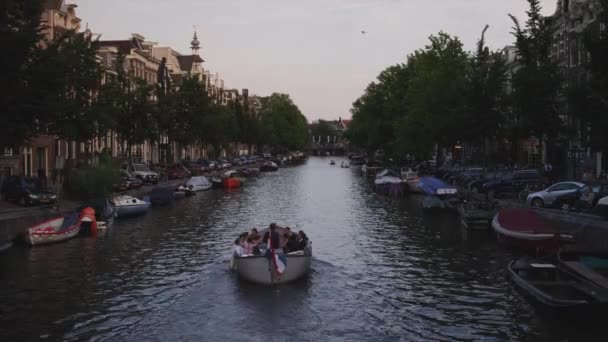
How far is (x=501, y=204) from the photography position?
143 ft

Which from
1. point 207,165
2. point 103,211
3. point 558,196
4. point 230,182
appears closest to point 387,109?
point 207,165

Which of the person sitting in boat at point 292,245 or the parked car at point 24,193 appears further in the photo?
the parked car at point 24,193

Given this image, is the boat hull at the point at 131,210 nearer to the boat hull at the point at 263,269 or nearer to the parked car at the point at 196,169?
the boat hull at the point at 263,269

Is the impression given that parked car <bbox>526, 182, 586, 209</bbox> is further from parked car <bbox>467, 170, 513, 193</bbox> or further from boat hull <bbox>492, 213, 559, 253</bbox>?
parked car <bbox>467, 170, 513, 193</bbox>

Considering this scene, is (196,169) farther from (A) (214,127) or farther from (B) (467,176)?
(B) (467,176)

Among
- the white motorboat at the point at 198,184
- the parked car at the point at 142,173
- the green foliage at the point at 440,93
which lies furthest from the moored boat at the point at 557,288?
the parked car at the point at 142,173

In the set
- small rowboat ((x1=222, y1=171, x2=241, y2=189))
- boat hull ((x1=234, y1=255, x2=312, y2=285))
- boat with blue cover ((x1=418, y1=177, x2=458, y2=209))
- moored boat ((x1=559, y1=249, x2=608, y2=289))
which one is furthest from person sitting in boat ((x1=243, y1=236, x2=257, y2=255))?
small rowboat ((x1=222, y1=171, x2=241, y2=189))

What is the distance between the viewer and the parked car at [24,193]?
42375 millimetres

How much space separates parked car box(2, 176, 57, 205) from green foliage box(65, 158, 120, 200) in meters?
2.54

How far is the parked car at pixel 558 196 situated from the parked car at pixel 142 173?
4005 centimetres

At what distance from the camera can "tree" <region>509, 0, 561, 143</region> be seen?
50.3m

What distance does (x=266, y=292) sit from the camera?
23.8 metres

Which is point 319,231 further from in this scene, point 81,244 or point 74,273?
point 74,273

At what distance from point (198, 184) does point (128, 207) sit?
25568 mm
